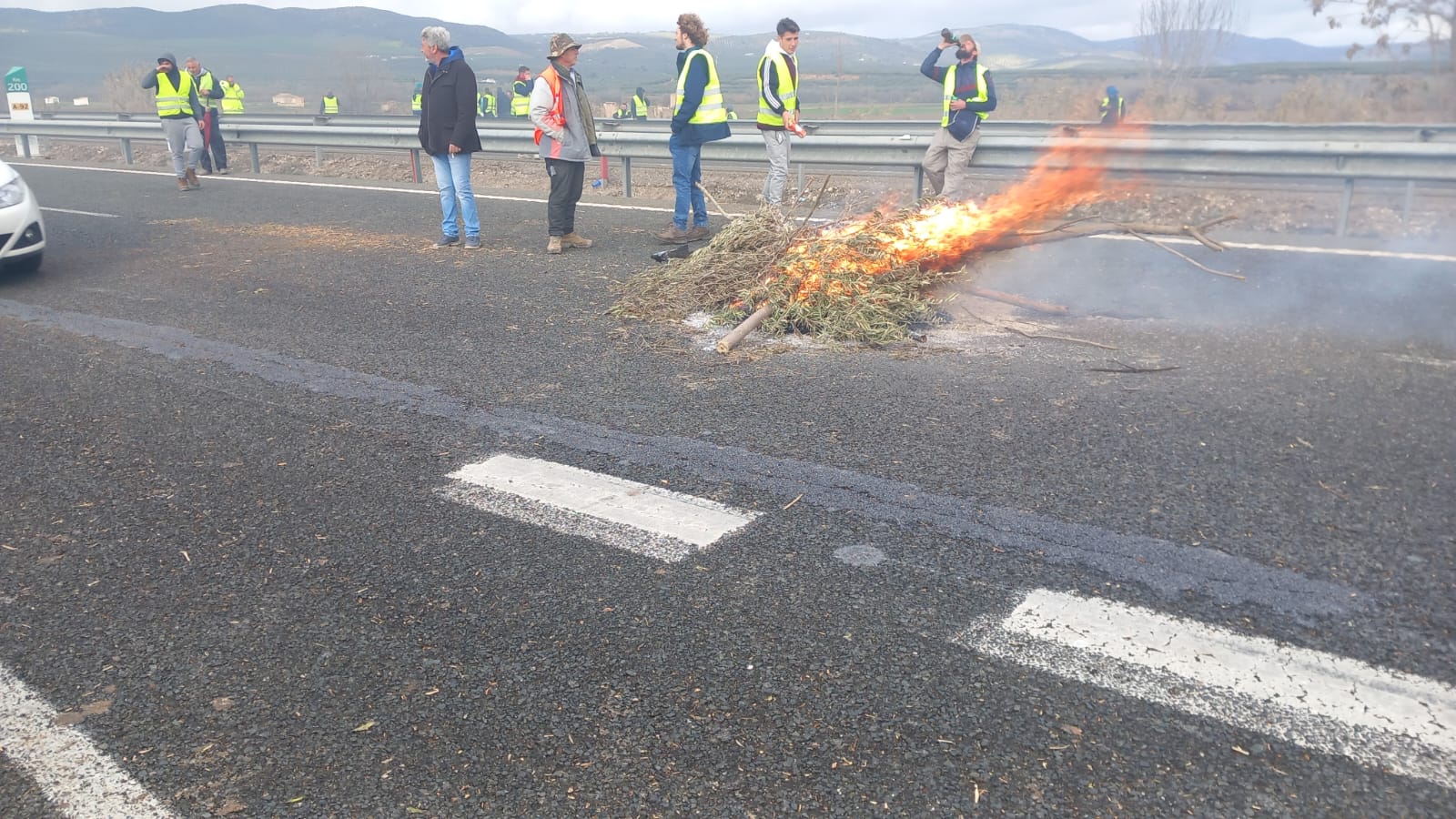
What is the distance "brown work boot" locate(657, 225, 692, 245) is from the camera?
35.1 ft

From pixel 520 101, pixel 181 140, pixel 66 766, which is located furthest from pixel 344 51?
pixel 66 766

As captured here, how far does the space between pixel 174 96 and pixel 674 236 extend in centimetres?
1006

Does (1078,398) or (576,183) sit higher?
(576,183)

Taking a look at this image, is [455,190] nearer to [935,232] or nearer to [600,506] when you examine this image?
[935,232]

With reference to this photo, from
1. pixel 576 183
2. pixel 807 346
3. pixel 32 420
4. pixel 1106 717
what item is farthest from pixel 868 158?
pixel 1106 717

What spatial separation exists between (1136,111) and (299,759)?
94.8ft

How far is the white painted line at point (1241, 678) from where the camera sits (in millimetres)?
2646

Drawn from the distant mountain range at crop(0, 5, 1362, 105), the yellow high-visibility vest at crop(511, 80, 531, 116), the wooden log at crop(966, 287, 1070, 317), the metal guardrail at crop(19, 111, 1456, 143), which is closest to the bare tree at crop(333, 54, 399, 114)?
the distant mountain range at crop(0, 5, 1362, 105)

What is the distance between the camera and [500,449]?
486 centimetres

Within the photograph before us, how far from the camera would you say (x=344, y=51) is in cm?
7638

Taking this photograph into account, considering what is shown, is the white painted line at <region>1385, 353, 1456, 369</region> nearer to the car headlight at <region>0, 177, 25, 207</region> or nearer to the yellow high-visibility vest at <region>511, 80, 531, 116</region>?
the car headlight at <region>0, 177, 25, 207</region>

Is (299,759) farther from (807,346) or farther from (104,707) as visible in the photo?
(807,346)

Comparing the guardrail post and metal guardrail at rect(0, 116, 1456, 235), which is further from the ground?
metal guardrail at rect(0, 116, 1456, 235)

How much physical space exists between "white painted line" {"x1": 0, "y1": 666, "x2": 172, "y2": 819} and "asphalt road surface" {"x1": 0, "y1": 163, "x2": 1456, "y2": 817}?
0.04 ft
